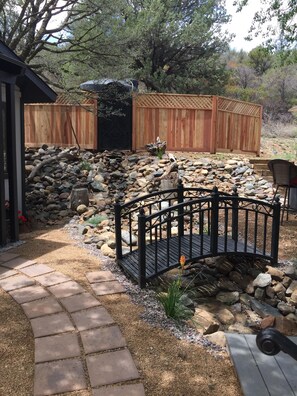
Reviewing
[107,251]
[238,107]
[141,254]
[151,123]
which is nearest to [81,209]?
[107,251]

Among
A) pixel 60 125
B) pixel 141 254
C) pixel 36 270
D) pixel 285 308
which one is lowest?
pixel 285 308

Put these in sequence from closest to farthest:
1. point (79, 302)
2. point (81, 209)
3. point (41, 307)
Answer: point (41, 307) < point (79, 302) < point (81, 209)

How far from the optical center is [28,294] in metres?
3.43

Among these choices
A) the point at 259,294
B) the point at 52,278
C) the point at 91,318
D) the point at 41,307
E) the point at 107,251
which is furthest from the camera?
the point at 107,251

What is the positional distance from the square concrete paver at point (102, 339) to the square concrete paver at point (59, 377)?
0.61 feet

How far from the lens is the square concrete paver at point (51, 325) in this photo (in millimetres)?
2791

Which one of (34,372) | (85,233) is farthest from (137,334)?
(85,233)

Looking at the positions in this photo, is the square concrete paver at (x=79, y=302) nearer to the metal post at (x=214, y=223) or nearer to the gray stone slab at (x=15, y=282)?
the gray stone slab at (x=15, y=282)

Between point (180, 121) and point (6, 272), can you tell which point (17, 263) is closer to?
point (6, 272)

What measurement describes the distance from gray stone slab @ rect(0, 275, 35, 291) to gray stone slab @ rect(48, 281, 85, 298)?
10.8 inches

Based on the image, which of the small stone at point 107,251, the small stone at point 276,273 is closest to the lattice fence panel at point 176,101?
the small stone at point 107,251

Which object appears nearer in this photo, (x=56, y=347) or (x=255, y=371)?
(x=255, y=371)

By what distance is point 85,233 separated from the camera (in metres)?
5.82

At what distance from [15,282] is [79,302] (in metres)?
0.81
